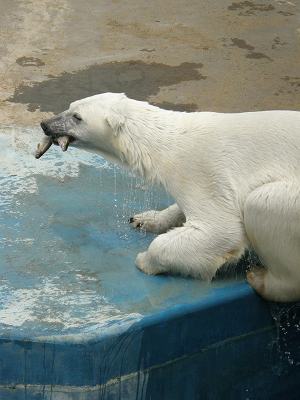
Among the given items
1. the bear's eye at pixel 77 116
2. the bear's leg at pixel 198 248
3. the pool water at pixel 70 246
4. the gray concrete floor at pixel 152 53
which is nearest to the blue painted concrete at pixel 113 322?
the pool water at pixel 70 246

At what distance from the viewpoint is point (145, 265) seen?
3.91 metres

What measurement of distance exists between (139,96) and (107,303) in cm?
381

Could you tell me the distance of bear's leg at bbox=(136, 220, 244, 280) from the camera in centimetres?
372

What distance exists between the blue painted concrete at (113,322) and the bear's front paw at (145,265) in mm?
31

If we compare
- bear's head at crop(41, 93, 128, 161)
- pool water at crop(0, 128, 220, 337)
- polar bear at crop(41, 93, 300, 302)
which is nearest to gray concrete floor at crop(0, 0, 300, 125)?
pool water at crop(0, 128, 220, 337)

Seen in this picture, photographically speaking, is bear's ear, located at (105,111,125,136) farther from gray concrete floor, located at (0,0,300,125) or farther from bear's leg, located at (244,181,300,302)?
gray concrete floor, located at (0,0,300,125)

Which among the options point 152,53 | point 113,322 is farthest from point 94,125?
point 152,53

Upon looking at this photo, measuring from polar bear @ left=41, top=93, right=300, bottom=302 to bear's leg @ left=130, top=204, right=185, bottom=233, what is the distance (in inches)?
14.1

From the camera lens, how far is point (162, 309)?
366 centimetres

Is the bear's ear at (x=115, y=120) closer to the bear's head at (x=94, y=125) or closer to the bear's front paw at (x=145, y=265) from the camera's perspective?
the bear's head at (x=94, y=125)

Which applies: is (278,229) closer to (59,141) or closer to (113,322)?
(113,322)

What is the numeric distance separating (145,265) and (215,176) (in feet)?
1.60

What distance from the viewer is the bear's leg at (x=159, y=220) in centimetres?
426

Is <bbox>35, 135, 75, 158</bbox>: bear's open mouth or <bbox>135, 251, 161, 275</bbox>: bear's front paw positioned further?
Result: <bbox>35, 135, 75, 158</bbox>: bear's open mouth
